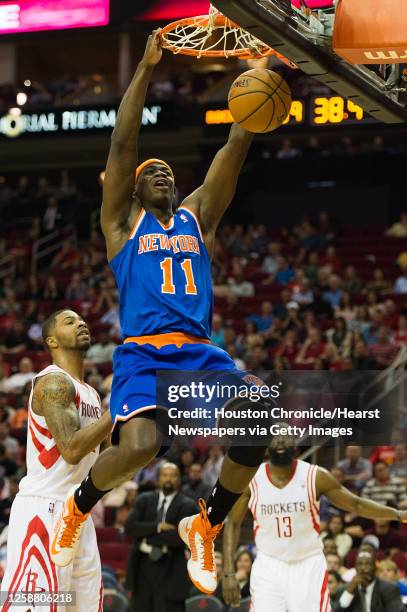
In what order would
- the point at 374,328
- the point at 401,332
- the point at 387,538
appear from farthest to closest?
the point at 374,328 → the point at 401,332 → the point at 387,538

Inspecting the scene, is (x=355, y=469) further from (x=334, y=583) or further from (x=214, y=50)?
(x=214, y=50)

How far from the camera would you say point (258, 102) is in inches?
242

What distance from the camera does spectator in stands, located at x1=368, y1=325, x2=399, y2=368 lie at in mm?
14508

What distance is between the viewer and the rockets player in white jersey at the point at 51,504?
6.45m

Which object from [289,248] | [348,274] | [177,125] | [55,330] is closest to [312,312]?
[348,274]

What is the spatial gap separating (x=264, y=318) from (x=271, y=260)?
7.74ft

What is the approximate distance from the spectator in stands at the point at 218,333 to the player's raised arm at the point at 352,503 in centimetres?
702

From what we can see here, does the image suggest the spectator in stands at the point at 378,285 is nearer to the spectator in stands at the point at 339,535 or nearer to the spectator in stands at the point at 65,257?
the spectator in stands at the point at 65,257

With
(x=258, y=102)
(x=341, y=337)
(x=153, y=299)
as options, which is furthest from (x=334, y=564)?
(x=258, y=102)

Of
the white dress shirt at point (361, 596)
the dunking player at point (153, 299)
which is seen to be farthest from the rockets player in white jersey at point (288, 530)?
the dunking player at point (153, 299)

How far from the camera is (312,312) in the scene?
16781 mm

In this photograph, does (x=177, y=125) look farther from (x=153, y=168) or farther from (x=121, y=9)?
(x=153, y=168)

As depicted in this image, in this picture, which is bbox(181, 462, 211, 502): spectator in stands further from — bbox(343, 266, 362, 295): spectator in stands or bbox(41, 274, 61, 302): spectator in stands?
bbox(41, 274, 61, 302): spectator in stands

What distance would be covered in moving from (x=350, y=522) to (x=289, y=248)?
8.82m
